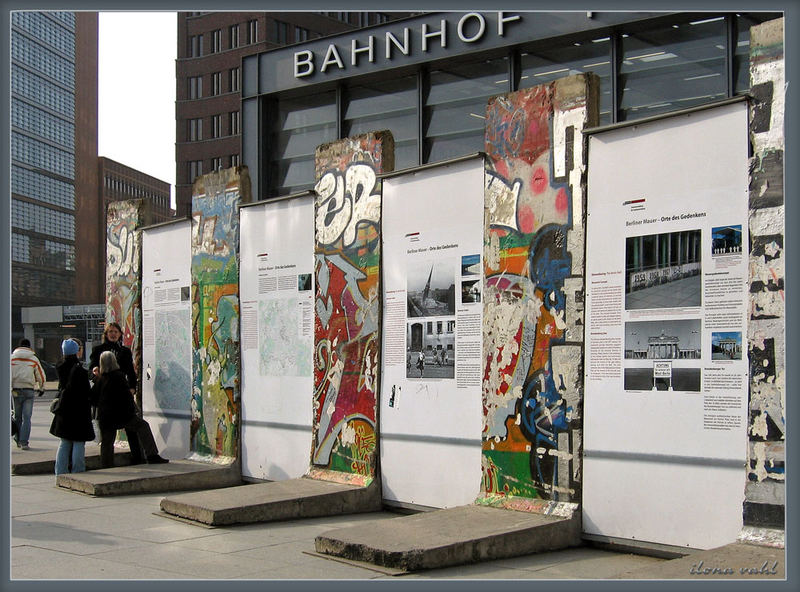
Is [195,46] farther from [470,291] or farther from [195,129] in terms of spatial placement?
[470,291]

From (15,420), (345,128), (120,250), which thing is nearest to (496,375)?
(120,250)

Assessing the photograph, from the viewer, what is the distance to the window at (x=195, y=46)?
73.7m

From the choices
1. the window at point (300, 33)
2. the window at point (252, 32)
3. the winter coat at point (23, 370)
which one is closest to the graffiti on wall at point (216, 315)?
the winter coat at point (23, 370)

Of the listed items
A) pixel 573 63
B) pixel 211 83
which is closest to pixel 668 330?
pixel 573 63

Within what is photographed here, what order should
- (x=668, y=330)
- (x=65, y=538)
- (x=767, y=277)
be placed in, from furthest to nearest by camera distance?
1. (x=65, y=538)
2. (x=668, y=330)
3. (x=767, y=277)

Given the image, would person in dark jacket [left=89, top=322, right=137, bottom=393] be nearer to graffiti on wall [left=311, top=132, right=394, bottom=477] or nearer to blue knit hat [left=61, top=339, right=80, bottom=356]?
blue knit hat [left=61, top=339, right=80, bottom=356]

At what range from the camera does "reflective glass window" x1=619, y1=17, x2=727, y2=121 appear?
1341cm

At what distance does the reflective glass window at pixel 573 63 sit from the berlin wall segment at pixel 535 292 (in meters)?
6.52

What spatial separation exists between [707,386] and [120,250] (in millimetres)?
9914

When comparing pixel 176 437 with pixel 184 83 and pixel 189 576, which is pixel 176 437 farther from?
pixel 184 83

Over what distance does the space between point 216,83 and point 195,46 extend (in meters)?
3.96

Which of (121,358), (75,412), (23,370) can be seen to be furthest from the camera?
(23,370)

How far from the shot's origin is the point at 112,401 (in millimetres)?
11516

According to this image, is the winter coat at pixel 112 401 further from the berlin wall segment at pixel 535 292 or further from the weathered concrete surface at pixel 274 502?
the berlin wall segment at pixel 535 292
